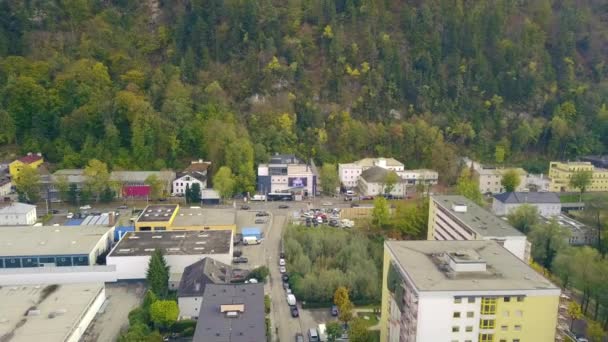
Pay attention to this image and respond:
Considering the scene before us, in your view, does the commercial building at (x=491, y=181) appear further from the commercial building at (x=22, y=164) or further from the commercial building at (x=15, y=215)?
the commercial building at (x=22, y=164)

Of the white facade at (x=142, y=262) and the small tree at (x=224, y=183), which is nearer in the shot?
the white facade at (x=142, y=262)

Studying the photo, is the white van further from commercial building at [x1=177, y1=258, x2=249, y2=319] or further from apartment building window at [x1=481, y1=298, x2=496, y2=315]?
apartment building window at [x1=481, y1=298, x2=496, y2=315]

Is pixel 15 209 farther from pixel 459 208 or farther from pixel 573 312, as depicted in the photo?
pixel 573 312

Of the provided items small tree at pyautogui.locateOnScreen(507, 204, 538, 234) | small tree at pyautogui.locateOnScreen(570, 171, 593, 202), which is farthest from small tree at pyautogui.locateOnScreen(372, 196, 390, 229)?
small tree at pyautogui.locateOnScreen(570, 171, 593, 202)

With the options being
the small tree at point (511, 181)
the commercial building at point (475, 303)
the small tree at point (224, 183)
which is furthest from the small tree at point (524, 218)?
the small tree at point (224, 183)

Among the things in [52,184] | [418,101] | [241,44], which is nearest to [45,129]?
[52,184]

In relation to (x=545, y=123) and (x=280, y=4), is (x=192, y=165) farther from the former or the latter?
(x=545, y=123)
